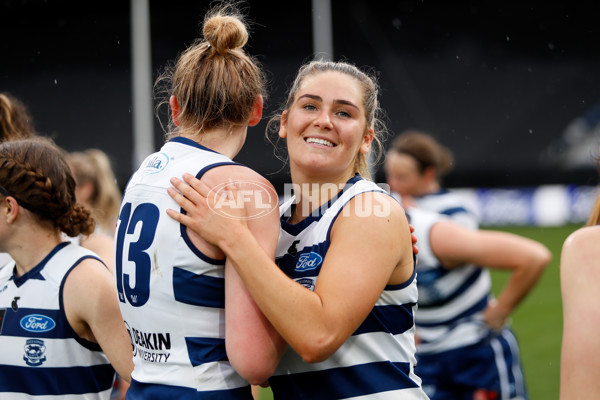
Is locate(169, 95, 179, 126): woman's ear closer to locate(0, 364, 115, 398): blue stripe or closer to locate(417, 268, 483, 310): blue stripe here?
locate(0, 364, 115, 398): blue stripe

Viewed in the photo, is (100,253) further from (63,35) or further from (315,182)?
(63,35)

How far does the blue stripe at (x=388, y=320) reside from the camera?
86.4 inches

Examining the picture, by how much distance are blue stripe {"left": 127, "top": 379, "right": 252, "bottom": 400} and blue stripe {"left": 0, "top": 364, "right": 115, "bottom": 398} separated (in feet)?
1.27

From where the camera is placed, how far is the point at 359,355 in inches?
86.0

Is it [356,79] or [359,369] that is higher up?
[356,79]

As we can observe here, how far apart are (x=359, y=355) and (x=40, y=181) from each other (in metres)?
1.23

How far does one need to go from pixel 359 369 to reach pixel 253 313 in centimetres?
40

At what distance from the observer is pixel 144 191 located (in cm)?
215

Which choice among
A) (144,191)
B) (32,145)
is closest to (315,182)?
(144,191)

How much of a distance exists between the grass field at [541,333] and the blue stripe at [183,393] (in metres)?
4.41

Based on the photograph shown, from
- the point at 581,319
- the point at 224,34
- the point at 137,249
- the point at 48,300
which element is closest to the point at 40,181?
the point at 48,300

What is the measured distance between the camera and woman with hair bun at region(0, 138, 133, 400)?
2.42m

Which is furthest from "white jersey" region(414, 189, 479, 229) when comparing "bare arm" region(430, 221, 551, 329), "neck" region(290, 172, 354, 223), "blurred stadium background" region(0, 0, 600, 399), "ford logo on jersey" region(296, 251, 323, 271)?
"blurred stadium background" region(0, 0, 600, 399)
